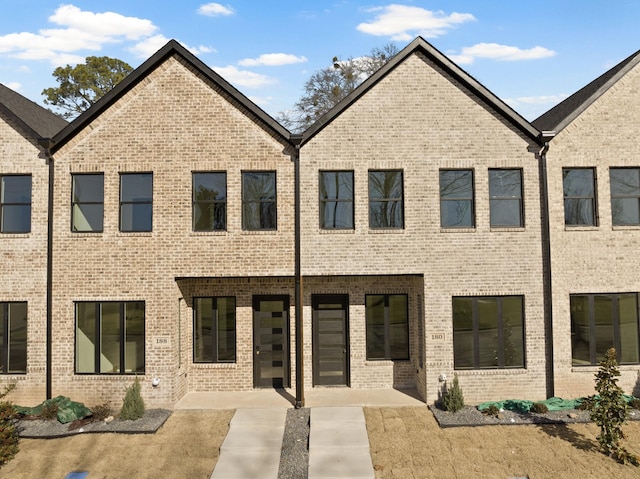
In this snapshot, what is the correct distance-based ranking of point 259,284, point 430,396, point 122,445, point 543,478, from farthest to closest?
point 259,284, point 430,396, point 122,445, point 543,478

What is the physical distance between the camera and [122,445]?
997 cm

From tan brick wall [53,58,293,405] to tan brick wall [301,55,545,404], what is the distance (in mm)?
1398

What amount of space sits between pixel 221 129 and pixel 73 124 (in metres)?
4.14

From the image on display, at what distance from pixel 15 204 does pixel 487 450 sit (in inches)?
551

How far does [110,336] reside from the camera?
40.1ft

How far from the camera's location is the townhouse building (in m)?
12.1

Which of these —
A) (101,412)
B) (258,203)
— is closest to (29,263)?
(101,412)

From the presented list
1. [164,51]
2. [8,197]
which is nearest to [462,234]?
[164,51]

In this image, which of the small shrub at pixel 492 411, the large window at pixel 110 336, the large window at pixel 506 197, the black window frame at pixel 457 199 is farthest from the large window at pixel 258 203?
the small shrub at pixel 492 411

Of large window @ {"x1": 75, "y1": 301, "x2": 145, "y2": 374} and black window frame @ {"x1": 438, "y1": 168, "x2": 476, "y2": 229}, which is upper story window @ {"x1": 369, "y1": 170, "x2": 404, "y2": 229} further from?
large window @ {"x1": 75, "y1": 301, "x2": 145, "y2": 374}

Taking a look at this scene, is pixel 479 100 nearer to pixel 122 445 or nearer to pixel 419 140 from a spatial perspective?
pixel 419 140

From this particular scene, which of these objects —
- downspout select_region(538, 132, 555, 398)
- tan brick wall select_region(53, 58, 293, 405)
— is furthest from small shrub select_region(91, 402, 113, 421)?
downspout select_region(538, 132, 555, 398)

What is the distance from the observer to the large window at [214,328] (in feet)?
43.8

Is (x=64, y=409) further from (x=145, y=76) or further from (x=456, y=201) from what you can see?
(x=456, y=201)
